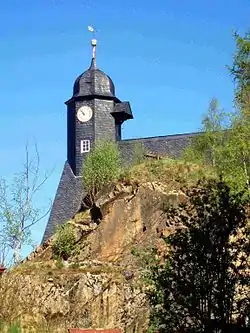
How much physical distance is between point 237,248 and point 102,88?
129 feet

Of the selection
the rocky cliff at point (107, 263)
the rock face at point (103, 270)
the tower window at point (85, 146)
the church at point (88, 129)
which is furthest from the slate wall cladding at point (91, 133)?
the rock face at point (103, 270)

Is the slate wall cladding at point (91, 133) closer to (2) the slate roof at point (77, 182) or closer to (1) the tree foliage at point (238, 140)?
(2) the slate roof at point (77, 182)

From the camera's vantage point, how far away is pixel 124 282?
21406 millimetres

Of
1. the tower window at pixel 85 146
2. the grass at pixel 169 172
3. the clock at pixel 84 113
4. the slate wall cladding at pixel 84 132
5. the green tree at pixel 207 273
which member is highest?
the clock at pixel 84 113

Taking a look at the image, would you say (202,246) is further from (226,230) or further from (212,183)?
(212,183)

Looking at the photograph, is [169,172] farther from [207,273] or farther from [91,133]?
[91,133]

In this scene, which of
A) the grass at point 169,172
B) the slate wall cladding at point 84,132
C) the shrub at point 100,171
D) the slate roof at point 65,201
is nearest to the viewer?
the grass at point 169,172

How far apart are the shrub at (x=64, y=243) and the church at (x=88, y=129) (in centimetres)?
1838

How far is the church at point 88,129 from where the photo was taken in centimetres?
4425

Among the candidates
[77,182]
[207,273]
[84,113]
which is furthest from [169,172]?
[84,113]

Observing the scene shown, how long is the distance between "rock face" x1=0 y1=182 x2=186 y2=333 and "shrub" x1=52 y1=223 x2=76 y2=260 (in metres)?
0.30

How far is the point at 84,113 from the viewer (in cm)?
4872

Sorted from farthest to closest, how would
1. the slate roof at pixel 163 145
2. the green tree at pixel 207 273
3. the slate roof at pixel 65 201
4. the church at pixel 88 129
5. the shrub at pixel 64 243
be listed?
the church at pixel 88 129 → the slate roof at pixel 65 201 → the slate roof at pixel 163 145 → the shrub at pixel 64 243 → the green tree at pixel 207 273

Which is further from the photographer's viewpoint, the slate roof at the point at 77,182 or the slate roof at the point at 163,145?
the slate roof at the point at 77,182
